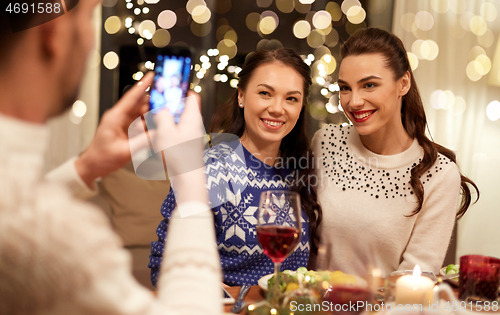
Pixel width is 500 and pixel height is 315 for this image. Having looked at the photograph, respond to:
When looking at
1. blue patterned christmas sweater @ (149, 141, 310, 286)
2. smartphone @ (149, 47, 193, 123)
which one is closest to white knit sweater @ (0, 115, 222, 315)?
smartphone @ (149, 47, 193, 123)

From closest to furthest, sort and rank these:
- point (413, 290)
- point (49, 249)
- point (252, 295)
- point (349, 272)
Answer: point (49, 249) → point (349, 272) → point (413, 290) → point (252, 295)

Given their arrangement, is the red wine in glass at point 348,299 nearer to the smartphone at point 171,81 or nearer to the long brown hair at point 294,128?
the smartphone at point 171,81

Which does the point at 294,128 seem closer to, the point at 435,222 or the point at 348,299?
the point at 435,222

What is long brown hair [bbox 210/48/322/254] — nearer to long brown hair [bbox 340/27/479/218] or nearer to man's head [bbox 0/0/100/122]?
long brown hair [bbox 340/27/479/218]

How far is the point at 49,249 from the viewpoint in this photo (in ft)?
0.99

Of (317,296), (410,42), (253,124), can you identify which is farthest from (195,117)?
(410,42)

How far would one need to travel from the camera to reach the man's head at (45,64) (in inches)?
12.9

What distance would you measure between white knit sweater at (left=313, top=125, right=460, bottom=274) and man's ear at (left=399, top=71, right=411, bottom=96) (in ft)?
0.61

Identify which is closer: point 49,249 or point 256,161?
point 49,249

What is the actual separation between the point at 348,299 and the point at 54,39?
1.42ft

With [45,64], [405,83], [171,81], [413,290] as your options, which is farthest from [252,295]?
[405,83]

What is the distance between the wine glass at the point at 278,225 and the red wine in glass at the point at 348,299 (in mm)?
142

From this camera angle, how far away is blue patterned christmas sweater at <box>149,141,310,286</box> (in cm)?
112

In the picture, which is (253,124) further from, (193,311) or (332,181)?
(193,311)
